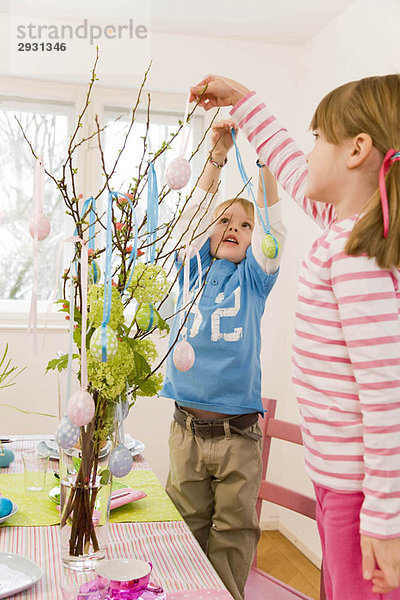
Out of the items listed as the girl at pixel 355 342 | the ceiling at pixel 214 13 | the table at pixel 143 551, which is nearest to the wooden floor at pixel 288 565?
the table at pixel 143 551

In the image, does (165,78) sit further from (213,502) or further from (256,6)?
(213,502)

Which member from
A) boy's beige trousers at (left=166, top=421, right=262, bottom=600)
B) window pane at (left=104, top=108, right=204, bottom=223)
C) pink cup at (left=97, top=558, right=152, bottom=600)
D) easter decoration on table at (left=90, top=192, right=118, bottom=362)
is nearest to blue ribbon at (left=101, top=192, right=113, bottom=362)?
easter decoration on table at (left=90, top=192, right=118, bottom=362)

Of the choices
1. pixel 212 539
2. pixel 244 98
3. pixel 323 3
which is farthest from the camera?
pixel 323 3

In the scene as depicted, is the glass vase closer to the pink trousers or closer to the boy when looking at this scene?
the pink trousers

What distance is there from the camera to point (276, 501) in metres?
1.58

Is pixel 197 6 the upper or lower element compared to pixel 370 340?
upper

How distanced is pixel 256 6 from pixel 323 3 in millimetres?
281

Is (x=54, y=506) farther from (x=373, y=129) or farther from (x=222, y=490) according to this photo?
(x=373, y=129)

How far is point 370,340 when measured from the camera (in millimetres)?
842

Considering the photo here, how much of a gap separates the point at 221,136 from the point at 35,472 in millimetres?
908

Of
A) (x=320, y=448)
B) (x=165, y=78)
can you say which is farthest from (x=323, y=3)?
(x=320, y=448)

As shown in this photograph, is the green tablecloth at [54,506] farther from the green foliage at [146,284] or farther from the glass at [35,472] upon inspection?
the green foliage at [146,284]

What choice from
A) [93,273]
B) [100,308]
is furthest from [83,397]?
[93,273]

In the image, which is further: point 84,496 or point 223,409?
point 223,409
